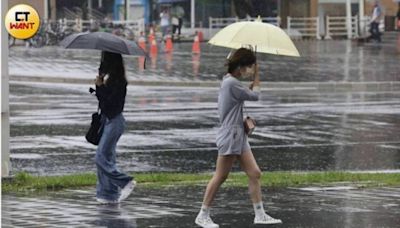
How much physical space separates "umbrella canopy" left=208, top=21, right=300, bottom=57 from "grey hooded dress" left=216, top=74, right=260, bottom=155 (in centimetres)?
42

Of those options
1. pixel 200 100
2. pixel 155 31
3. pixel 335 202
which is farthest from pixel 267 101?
pixel 155 31

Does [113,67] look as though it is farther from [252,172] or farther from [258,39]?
[252,172]

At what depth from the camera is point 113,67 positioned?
38.2 ft

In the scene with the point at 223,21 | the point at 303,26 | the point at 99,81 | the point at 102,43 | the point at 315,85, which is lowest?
the point at 315,85

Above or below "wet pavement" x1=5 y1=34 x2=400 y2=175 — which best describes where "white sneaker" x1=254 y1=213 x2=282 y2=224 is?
above

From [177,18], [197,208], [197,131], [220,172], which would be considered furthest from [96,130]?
[177,18]

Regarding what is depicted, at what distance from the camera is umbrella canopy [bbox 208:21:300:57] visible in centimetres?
1055

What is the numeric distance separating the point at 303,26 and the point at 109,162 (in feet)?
166

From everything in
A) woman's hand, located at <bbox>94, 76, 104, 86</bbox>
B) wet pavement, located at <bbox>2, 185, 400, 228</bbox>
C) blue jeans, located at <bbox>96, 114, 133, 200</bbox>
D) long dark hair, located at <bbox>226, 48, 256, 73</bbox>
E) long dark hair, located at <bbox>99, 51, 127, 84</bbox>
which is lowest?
wet pavement, located at <bbox>2, 185, 400, 228</bbox>

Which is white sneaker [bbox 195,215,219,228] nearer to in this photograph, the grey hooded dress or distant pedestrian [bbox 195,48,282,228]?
distant pedestrian [bbox 195,48,282,228]

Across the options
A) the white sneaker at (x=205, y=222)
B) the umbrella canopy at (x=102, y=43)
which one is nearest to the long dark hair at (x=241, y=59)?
the white sneaker at (x=205, y=222)

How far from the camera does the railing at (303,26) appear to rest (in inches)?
2381

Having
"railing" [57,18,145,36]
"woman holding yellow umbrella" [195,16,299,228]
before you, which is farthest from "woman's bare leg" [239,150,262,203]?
"railing" [57,18,145,36]

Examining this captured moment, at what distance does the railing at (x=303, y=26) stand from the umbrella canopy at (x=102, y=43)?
48.4 metres
